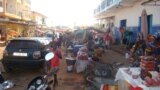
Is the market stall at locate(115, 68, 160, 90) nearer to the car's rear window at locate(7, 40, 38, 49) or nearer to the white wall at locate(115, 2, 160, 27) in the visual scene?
the car's rear window at locate(7, 40, 38, 49)

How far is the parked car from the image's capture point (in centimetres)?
1219

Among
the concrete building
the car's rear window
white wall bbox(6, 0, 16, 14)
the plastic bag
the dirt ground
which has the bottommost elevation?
the dirt ground

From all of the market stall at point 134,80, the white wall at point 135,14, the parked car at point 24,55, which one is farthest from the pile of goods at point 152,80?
the white wall at point 135,14

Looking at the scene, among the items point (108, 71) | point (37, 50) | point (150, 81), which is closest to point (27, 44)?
point (37, 50)

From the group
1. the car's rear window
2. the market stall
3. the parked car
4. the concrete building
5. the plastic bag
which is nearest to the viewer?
the market stall

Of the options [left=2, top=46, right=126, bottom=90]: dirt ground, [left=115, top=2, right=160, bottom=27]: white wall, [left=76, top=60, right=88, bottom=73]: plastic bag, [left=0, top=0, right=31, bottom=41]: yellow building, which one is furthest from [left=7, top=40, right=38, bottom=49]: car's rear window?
[left=0, top=0, right=31, bottom=41]: yellow building

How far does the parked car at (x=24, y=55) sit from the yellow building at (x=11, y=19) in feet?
92.4

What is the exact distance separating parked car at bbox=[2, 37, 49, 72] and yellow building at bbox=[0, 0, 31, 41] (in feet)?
92.4

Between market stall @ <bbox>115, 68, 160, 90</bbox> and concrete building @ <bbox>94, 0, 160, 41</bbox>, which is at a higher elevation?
concrete building @ <bbox>94, 0, 160, 41</bbox>

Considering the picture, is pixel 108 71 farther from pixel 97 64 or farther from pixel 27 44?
pixel 27 44

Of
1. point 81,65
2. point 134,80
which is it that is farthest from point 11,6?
point 134,80

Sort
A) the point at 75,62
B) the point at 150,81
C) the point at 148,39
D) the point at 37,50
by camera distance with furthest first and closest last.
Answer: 1. the point at 75,62
2. the point at 148,39
3. the point at 37,50
4. the point at 150,81

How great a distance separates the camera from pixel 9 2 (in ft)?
168

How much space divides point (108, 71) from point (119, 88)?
3424 mm
